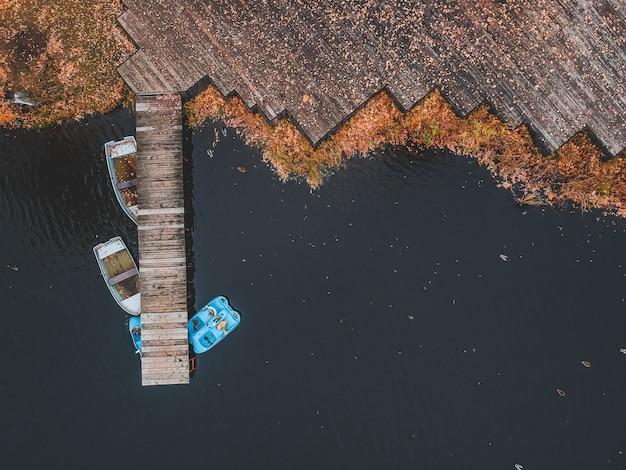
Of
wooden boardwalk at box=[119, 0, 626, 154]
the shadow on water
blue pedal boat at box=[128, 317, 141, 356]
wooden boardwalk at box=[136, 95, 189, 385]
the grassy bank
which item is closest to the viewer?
wooden boardwalk at box=[119, 0, 626, 154]

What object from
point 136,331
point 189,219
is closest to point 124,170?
point 189,219

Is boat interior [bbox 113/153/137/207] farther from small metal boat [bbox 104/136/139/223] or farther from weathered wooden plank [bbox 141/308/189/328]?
weathered wooden plank [bbox 141/308/189/328]

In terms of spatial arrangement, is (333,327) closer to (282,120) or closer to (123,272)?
(282,120)

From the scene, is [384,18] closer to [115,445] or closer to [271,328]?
[271,328]

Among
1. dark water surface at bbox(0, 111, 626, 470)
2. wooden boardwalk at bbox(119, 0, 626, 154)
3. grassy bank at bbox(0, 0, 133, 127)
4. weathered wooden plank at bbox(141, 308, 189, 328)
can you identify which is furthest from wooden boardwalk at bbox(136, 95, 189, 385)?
grassy bank at bbox(0, 0, 133, 127)

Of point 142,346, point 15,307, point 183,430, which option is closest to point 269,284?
point 142,346

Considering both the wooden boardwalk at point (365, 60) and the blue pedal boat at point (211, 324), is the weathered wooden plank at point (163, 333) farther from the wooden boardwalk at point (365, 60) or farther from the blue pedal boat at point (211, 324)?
the wooden boardwalk at point (365, 60)
